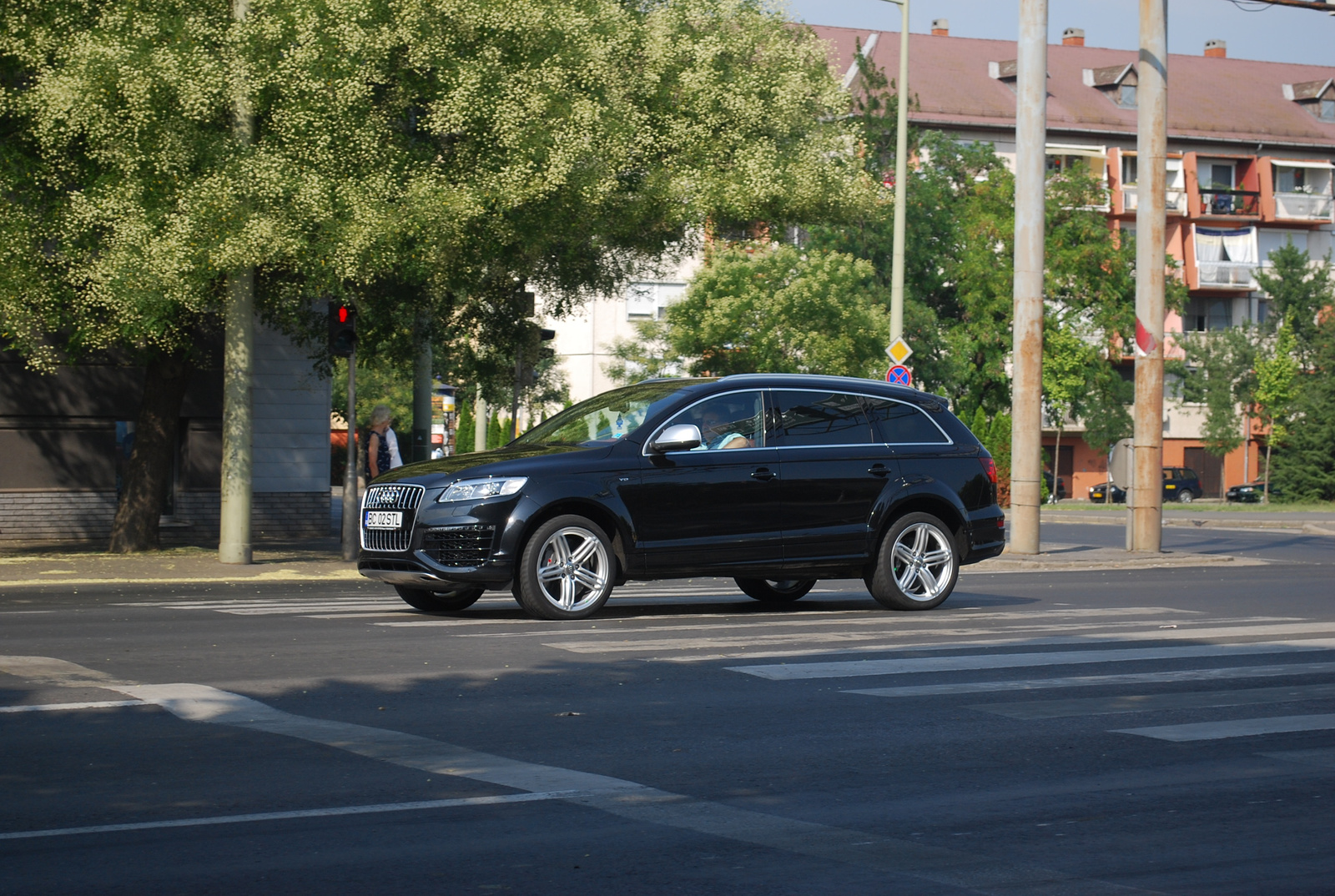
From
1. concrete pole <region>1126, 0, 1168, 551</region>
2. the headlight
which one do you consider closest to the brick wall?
concrete pole <region>1126, 0, 1168, 551</region>

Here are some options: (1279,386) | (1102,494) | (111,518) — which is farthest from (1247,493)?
(111,518)

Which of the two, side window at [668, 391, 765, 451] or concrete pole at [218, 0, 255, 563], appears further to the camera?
concrete pole at [218, 0, 255, 563]

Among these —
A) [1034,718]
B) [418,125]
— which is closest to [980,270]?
[418,125]

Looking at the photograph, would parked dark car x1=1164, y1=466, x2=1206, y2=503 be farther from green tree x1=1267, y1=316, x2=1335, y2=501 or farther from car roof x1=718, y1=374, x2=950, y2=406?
car roof x1=718, y1=374, x2=950, y2=406

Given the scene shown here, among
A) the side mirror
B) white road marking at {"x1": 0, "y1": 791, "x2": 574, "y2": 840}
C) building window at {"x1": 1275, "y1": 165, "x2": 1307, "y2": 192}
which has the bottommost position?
white road marking at {"x1": 0, "y1": 791, "x2": 574, "y2": 840}

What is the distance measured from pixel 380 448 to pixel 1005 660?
11124 millimetres

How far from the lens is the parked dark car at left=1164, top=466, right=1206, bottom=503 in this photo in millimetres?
67000

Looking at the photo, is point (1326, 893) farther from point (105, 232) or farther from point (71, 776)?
point (105, 232)

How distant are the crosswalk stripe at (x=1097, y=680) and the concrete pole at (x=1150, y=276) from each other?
13.3 metres

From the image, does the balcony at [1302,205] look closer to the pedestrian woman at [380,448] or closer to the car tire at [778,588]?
the pedestrian woman at [380,448]

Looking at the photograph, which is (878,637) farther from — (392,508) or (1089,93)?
(1089,93)

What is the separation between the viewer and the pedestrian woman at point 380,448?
19.4m

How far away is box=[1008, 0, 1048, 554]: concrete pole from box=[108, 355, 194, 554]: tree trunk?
10.9 meters

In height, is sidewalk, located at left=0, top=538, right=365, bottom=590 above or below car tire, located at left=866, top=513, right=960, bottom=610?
below
